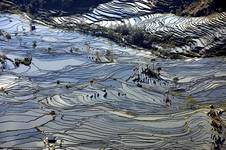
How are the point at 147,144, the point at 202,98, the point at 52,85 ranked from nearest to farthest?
the point at 147,144
the point at 202,98
the point at 52,85

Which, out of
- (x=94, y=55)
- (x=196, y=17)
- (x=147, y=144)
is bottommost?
(x=147, y=144)

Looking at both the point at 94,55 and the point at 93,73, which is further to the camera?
the point at 94,55

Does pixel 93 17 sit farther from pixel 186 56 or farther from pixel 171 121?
pixel 171 121

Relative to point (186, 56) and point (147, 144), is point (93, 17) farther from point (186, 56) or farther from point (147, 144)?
point (147, 144)

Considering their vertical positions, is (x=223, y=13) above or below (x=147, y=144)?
above

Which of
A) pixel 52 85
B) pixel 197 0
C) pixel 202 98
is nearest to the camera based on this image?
pixel 202 98

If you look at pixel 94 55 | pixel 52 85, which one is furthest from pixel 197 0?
pixel 52 85
